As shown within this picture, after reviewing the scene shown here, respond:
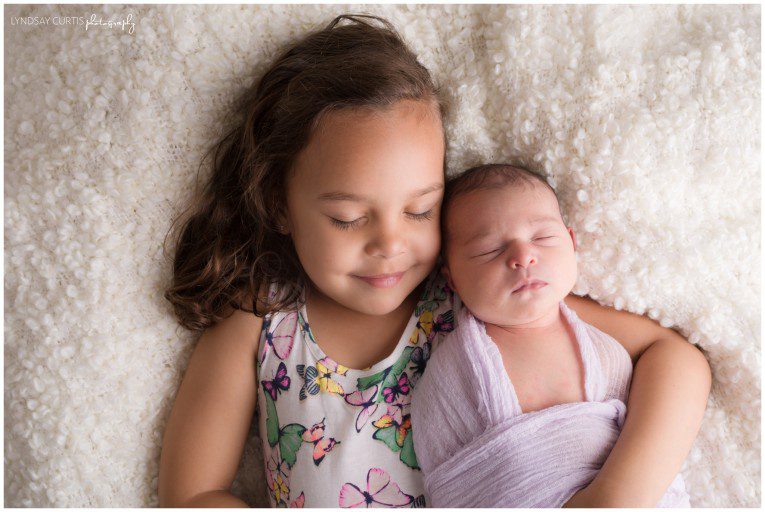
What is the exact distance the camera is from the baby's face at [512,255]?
1118 mm

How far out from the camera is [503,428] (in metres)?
1.09

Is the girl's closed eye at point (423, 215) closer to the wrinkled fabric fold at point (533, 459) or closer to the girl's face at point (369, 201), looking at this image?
the girl's face at point (369, 201)

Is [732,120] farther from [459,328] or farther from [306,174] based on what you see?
[306,174]

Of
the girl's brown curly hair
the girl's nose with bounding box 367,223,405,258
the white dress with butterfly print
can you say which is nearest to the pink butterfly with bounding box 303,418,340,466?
the white dress with butterfly print

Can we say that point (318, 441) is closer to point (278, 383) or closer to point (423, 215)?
point (278, 383)

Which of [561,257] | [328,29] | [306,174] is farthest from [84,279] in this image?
[561,257]

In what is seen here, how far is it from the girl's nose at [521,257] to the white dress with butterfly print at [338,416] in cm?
21

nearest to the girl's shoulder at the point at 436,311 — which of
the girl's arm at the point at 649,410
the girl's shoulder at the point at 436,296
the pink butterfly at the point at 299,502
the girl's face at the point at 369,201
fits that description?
the girl's shoulder at the point at 436,296

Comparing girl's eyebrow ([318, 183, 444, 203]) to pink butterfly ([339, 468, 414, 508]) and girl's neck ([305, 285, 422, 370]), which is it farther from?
pink butterfly ([339, 468, 414, 508])

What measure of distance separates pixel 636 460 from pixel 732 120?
59 cm

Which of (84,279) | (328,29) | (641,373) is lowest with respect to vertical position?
(641,373)

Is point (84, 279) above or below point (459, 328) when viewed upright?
above

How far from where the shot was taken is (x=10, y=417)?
1196 mm

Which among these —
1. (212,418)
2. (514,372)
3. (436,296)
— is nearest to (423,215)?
(436,296)
